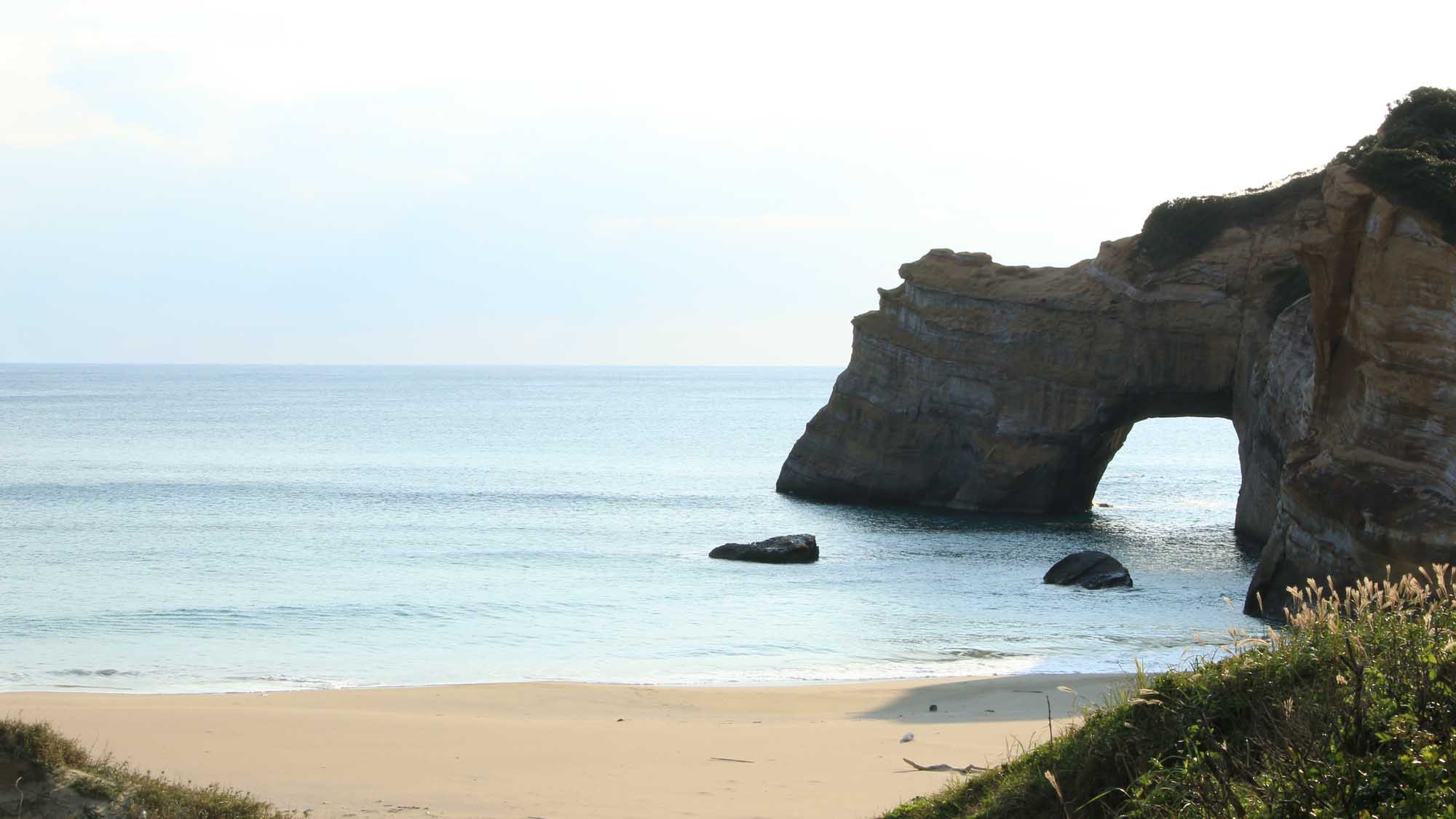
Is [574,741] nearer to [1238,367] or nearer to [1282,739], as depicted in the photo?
[1282,739]

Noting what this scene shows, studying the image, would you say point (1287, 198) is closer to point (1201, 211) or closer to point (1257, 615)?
point (1201, 211)

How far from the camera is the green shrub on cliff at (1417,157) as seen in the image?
2081 centimetres

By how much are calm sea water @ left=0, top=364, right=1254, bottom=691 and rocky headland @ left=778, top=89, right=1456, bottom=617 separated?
2324mm

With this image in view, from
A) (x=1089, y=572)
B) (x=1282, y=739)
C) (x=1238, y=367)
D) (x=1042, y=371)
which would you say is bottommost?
(x=1089, y=572)

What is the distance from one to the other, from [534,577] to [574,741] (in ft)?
50.9

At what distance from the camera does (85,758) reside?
8539 mm

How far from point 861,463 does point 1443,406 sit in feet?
88.8

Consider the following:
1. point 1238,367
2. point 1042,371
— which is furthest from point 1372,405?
point 1042,371

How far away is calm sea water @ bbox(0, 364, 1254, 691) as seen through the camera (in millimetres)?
19594

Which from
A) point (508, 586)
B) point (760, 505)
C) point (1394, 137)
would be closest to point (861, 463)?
point (760, 505)

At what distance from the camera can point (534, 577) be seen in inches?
1118

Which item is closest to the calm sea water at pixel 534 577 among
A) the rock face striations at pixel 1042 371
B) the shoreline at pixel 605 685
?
the shoreline at pixel 605 685

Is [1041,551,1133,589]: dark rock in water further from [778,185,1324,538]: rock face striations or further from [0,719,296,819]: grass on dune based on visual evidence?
[0,719,296,819]: grass on dune

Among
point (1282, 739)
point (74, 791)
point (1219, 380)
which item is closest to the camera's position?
point (1282, 739)
